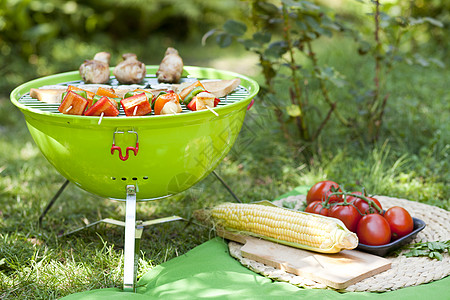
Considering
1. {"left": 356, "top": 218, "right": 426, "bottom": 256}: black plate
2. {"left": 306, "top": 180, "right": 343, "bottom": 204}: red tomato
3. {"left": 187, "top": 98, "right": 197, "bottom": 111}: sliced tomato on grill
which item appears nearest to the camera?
{"left": 187, "top": 98, "right": 197, "bottom": 111}: sliced tomato on grill

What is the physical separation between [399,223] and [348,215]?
0.25m

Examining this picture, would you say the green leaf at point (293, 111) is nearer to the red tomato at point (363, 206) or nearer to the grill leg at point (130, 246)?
the red tomato at point (363, 206)

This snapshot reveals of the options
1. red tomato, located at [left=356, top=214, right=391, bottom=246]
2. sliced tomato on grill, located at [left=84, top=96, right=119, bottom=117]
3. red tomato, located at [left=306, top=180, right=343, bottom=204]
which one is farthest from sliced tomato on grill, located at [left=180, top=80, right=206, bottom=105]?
red tomato, located at [left=356, top=214, right=391, bottom=246]

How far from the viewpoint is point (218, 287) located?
229 centimetres

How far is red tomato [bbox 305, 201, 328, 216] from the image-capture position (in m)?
2.77

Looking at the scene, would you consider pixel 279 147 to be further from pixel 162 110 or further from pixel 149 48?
pixel 149 48

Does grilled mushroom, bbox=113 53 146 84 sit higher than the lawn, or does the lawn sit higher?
grilled mushroom, bbox=113 53 146 84

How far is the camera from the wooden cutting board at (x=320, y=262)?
2326mm

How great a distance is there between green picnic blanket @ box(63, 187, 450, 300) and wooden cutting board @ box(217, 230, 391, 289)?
0.29ft

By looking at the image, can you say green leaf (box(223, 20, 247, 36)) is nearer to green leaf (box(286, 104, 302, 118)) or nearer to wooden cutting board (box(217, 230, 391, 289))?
green leaf (box(286, 104, 302, 118))

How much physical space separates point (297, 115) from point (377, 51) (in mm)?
786

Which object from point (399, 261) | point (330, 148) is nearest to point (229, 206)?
point (399, 261)

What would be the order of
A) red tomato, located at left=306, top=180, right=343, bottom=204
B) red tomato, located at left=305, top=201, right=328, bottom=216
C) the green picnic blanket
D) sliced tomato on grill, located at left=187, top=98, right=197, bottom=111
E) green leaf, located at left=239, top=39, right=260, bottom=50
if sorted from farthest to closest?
green leaf, located at left=239, top=39, right=260, bottom=50, red tomato, located at left=306, top=180, right=343, bottom=204, red tomato, located at left=305, top=201, right=328, bottom=216, sliced tomato on grill, located at left=187, top=98, right=197, bottom=111, the green picnic blanket

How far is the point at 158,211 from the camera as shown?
3.41m
